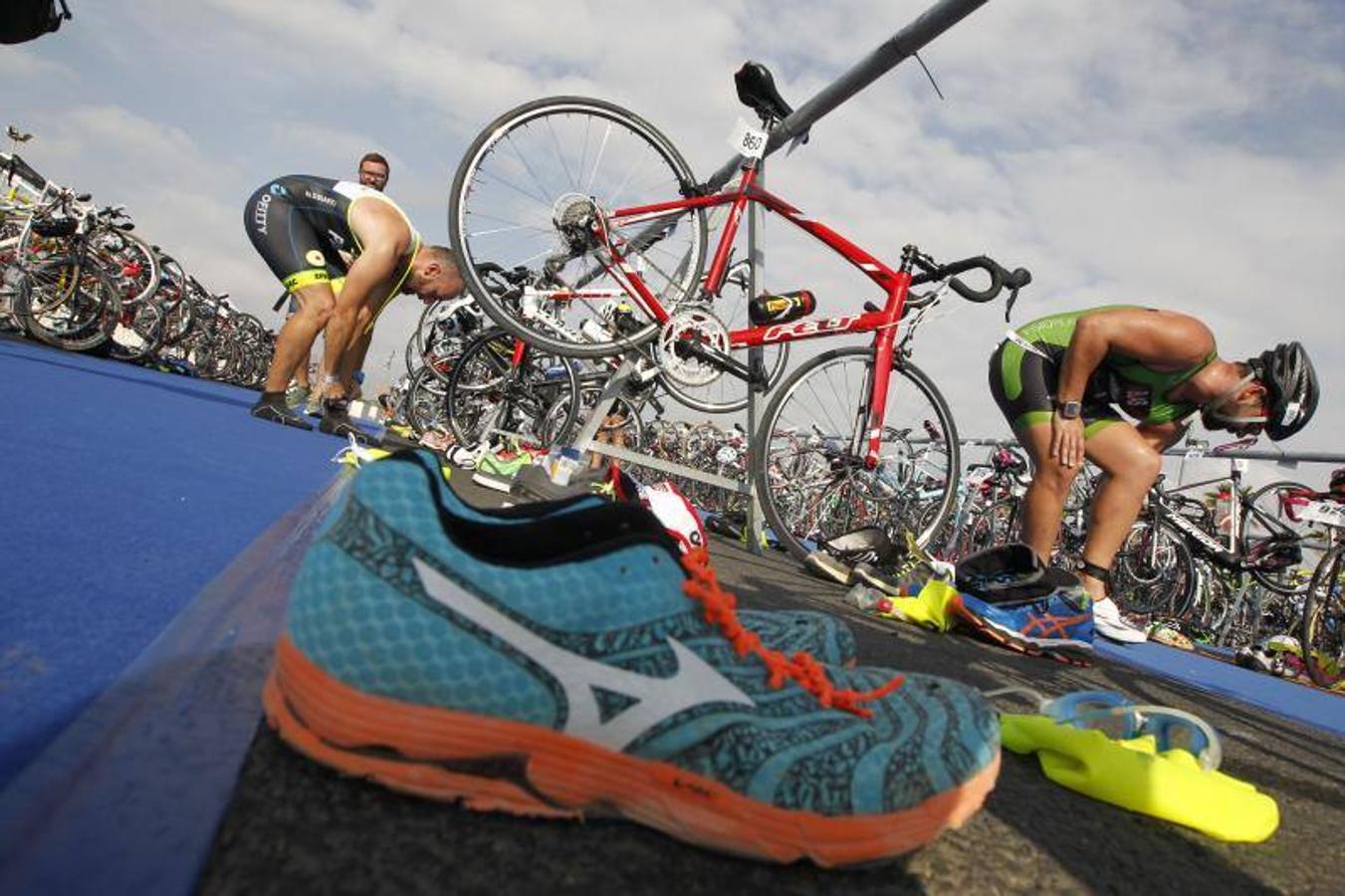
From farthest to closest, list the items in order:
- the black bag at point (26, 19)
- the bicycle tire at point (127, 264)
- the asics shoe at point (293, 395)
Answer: the bicycle tire at point (127, 264)
the asics shoe at point (293, 395)
the black bag at point (26, 19)

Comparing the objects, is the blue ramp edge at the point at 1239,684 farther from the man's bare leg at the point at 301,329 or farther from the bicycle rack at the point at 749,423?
the man's bare leg at the point at 301,329

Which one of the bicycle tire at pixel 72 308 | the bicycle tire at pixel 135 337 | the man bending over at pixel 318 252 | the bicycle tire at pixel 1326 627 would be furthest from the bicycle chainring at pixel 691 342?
the bicycle tire at pixel 135 337

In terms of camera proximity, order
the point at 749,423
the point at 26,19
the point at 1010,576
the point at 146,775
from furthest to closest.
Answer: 1. the point at 749,423
2. the point at 1010,576
3. the point at 26,19
4. the point at 146,775

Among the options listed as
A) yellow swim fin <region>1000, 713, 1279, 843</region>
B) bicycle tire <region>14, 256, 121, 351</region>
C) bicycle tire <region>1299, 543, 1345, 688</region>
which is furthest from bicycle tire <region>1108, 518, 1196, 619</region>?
bicycle tire <region>14, 256, 121, 351</region>

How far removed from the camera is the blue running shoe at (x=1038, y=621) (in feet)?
7.72

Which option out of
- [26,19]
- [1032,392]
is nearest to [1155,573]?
[1032,392]

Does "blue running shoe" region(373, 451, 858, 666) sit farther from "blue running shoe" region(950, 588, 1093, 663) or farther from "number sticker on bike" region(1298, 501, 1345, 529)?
"number sticker on bike" region(1298, 501, 1345, 529)

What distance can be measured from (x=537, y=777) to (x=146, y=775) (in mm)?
317

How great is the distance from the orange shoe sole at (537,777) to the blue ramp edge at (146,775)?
76mm

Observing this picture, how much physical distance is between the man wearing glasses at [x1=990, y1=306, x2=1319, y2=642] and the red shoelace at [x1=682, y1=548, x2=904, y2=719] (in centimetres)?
269

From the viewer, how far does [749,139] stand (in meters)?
3.25

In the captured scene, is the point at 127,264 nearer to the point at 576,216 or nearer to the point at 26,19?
the point at 26,19

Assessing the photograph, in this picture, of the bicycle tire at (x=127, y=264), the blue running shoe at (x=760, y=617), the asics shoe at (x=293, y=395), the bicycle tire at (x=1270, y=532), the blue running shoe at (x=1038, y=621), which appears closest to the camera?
the blue running shoe at (x=760, y=617)

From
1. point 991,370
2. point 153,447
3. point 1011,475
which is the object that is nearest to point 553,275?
point 153,447
